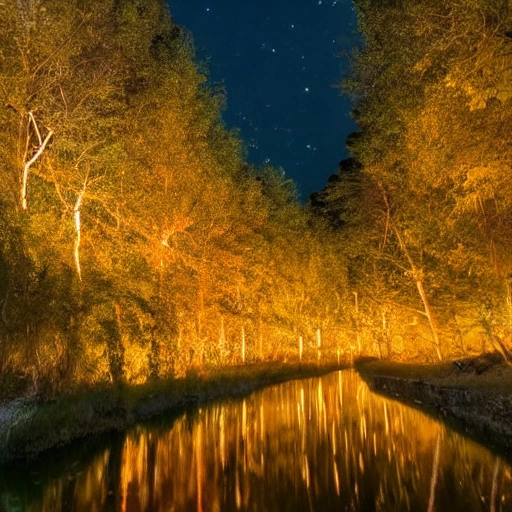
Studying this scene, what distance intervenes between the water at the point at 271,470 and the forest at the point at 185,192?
143 inches

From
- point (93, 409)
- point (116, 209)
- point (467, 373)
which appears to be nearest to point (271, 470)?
point (93, 409)

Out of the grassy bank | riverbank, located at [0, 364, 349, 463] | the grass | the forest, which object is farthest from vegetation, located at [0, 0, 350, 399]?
the grassy bank

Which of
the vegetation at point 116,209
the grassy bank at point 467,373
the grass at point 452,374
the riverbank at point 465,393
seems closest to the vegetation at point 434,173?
the grassy bank at point 467,373

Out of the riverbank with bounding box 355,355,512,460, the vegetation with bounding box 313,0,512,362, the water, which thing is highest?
the vegetation with bounding box 313,0,512,362

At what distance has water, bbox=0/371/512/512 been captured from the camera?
9234mm

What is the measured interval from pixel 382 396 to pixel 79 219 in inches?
625

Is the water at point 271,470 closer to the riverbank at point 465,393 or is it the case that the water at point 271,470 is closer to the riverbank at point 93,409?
the riverbank at point 93,409

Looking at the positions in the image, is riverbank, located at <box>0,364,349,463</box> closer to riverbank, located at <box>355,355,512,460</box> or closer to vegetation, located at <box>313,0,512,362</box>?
riverbank, located at <box>355,355,512,460</box>

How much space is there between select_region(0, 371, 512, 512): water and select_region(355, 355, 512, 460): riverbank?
2.88 ft

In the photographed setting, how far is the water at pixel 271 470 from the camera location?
30.3 feet

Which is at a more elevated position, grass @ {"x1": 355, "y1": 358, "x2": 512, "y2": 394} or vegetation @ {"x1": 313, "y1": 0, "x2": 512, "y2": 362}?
vegetation @ {"x1": 313, "y1": 0, "x2": 512, "y2": 362}

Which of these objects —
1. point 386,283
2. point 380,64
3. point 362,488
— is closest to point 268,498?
point 362,488

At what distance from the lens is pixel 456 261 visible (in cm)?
2289

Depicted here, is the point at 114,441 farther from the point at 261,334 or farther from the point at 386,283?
the point at 386,283
